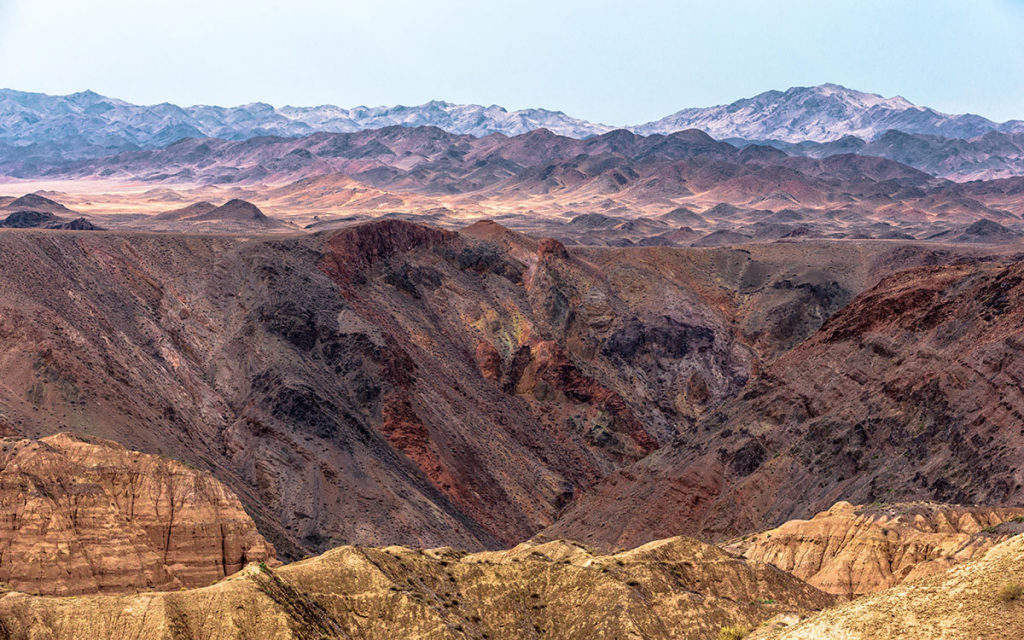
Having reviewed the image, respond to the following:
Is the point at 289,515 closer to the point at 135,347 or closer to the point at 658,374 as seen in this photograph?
the point at 135,347

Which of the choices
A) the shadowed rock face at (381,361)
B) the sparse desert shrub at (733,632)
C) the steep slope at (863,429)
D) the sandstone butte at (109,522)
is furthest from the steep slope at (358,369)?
the sparse desert shrub at (733,632)

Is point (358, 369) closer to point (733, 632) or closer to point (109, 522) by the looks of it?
point (109, 522)

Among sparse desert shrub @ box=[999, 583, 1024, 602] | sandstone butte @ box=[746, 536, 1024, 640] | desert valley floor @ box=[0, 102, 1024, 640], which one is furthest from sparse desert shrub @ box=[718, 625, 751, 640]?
sparse desert shrub @ box=[999, 583, 1024, 602]

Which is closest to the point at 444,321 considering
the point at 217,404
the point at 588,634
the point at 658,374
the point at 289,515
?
the point at 658,374

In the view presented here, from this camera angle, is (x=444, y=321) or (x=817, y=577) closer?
(x=817, y=577)

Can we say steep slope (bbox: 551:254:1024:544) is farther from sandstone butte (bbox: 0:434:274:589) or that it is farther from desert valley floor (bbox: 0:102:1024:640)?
sandstone butte (bbox: 0:434:274:589)

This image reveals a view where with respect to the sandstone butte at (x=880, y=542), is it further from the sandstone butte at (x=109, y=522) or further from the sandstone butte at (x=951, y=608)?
the sandstone butte at (x=109, y=522)
